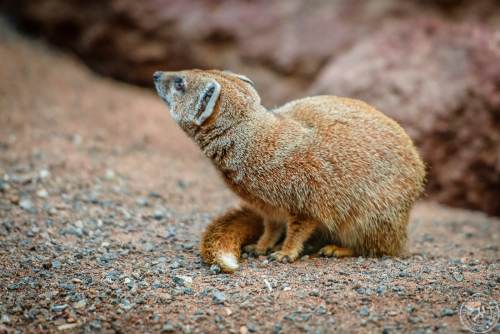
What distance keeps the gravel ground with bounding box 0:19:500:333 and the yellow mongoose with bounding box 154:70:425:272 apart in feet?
0.65

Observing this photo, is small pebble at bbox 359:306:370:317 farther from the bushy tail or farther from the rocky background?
the rocky background

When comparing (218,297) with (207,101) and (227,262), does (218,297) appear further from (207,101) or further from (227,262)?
(207,101)

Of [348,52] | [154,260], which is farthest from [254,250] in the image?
[348,52]

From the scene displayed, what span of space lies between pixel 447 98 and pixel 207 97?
289 centimetres

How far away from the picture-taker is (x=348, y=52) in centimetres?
625

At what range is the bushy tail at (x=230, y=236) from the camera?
342cm

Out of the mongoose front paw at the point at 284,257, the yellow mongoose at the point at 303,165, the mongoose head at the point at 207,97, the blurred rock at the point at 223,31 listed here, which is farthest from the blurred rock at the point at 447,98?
the mongoose front paw at the point at 284,257

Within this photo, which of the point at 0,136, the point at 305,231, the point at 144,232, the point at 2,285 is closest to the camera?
the point at 2,285

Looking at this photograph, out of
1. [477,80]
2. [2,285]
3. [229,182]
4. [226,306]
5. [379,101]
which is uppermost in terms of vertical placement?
[477,80]

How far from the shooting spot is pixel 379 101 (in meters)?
5.61

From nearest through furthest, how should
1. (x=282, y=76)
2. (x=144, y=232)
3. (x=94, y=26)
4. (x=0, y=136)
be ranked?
(x=144, y=232), (x=0, y=136), (x=282, y=76), (x=94, y=26)

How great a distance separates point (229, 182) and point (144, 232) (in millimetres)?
787

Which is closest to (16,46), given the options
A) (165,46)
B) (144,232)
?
(165,46)

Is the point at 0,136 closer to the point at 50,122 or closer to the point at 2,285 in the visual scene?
the point at 50,122
